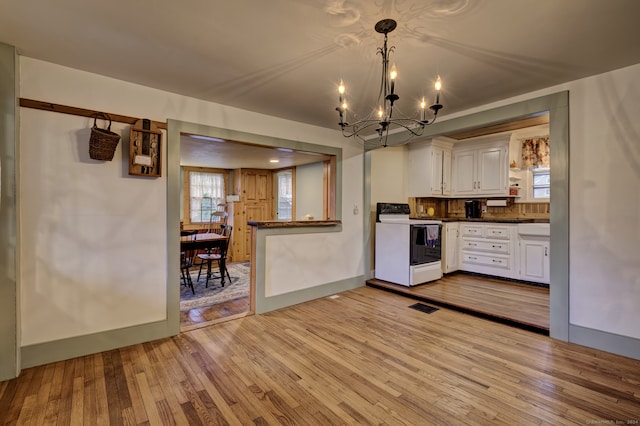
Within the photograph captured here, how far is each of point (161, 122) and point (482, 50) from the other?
9.31 feet

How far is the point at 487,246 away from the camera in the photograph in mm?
5023

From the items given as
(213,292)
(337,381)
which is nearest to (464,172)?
(337,381)

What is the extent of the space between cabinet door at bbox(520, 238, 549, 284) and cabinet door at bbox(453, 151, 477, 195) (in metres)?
1.30

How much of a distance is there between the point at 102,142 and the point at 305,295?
110 inches

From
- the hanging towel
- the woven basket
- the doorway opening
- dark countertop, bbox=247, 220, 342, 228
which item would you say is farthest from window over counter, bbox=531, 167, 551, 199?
the woven basket

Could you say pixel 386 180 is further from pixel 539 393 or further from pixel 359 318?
pixel 539 393

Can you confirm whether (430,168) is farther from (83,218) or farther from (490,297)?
(83,218)

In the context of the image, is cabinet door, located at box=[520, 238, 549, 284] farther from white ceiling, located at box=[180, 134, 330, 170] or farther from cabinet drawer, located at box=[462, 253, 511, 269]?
white ceiling, located at box=[180, 134, 330, 170]

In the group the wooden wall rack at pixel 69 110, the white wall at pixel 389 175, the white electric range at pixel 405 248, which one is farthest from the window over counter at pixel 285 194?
the wooden wall rack at pixel 69 110

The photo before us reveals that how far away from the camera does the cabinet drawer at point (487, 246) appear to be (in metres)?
4.82

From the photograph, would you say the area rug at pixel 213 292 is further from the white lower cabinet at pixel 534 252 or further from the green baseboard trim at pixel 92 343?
the white lower cabinet at pixel 534 252

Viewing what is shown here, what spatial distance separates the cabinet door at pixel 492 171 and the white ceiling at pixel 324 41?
2.39 metres

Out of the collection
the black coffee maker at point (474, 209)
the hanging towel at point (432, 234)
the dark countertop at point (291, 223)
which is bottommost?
the hanging towel at point (432, 234)

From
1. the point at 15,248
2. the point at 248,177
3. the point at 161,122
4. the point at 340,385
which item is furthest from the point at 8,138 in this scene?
the point at 248,177
